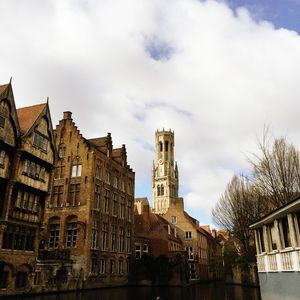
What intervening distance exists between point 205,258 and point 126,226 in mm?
25441

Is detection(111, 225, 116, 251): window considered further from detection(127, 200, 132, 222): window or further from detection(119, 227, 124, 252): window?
detection(127, 200, 132, 222): window

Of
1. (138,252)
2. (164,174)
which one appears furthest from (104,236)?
(164,174)

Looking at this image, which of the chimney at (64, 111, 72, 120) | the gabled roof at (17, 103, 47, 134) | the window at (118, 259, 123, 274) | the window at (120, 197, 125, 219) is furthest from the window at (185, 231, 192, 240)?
the gabled roof at (17, 103, 47, 134)

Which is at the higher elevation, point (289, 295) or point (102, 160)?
point (102, 160)

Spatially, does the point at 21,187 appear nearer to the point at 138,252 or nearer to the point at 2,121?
the point at 2,121

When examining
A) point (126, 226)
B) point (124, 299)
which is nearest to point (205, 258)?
point (126, 226)

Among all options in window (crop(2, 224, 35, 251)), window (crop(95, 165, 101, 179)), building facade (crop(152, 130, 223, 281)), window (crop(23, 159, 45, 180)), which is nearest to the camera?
window (crop(2, 224, 35, 251))

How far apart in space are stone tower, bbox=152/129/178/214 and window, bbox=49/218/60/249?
97.8 meters

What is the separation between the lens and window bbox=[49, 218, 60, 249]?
42.2 metres

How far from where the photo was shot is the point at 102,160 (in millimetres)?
46969

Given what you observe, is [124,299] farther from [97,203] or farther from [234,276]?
[234,276]

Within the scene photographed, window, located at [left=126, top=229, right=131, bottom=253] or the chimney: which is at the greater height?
the chimney

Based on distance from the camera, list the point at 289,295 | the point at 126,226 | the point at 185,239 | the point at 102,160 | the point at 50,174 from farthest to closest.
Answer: the point at 185,239 < the point at 126,226 < the point at 102,160 < the point at 50,174 < the point at 289,295

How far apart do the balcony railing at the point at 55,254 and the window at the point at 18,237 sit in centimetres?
881
